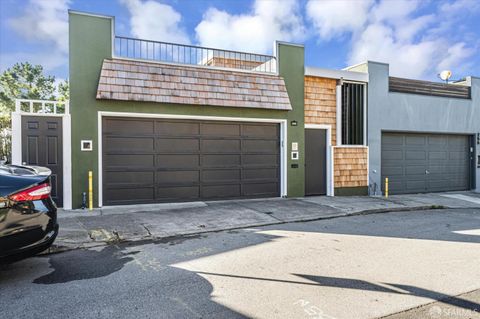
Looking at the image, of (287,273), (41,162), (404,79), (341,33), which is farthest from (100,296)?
(341,33)

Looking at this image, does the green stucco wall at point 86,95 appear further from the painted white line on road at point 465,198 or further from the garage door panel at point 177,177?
the painted white line on road at point 465,198

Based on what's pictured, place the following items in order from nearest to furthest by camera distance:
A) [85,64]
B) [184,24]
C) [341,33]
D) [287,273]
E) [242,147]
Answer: [287,273] < [85,64] < [242,147] < [184,24] < [341,33]

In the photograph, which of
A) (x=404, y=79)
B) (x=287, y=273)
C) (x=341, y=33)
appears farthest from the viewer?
(x=341, y=33)

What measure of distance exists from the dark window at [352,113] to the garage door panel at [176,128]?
5.25 meters

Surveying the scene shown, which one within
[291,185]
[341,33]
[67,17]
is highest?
[341,33]

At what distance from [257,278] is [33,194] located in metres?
2.75

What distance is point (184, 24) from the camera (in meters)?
13.2

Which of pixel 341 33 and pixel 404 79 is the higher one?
pixel 341 33

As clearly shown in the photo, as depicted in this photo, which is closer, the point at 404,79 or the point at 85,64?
the point at 85,64

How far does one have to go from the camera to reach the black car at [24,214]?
11.5ft

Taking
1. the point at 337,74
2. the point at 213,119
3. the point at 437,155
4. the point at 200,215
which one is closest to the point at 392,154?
the point at 437,155

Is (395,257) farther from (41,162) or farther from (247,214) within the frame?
(41,162)

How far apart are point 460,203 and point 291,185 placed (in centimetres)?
556

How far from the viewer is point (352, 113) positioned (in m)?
11.7
